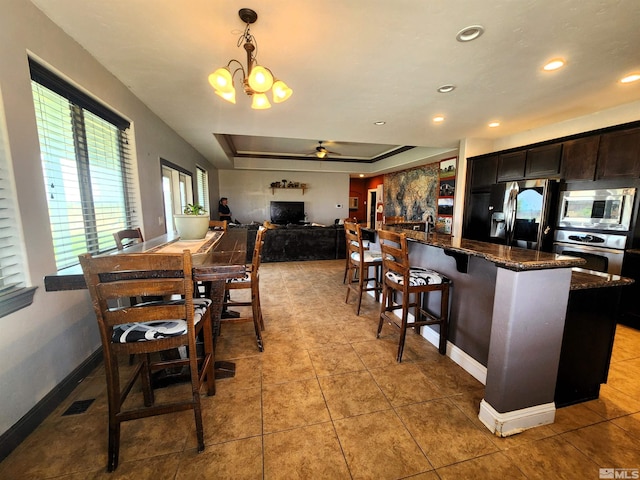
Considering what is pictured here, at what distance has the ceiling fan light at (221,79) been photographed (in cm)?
171

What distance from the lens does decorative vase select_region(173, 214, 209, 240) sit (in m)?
2.08

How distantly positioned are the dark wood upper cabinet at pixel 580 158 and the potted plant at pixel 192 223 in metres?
4.26

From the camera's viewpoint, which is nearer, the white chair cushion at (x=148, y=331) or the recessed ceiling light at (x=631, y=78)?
the white chair cushion at (x=148, y=331)

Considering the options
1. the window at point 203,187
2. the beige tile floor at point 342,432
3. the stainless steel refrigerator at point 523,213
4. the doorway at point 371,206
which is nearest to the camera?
the beige tile floor at point 342,432

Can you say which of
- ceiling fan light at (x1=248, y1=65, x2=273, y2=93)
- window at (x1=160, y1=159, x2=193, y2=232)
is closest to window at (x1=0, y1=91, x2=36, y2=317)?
ceiling fan light at (x1=248, y1=65, x2=273, y2=93)

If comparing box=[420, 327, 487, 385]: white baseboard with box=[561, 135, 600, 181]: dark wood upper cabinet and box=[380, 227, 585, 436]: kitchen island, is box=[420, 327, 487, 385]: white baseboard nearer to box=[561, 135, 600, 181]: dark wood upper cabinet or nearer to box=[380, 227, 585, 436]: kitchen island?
box=[380, 227, 585, 436]: kitchen island

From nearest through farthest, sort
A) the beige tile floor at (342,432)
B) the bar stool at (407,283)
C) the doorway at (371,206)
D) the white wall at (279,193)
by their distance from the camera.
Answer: the beige tile floor at (342,432) → the bar stool at (407,283) → the white wall at (279,193) → the doorway at (371,206)

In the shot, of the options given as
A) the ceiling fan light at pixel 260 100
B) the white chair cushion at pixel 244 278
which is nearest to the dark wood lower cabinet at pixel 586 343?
the white chair cushion at pixel 244 278

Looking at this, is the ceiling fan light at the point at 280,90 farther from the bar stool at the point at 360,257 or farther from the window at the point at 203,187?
the window at the point at 203,187

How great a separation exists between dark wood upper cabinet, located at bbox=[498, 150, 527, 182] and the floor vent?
17.3ft

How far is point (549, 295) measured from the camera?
1.36 meters

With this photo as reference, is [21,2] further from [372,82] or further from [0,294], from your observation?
[372,82]

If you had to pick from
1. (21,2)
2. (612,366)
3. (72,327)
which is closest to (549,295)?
(612,366)

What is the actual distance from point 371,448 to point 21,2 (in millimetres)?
3151
